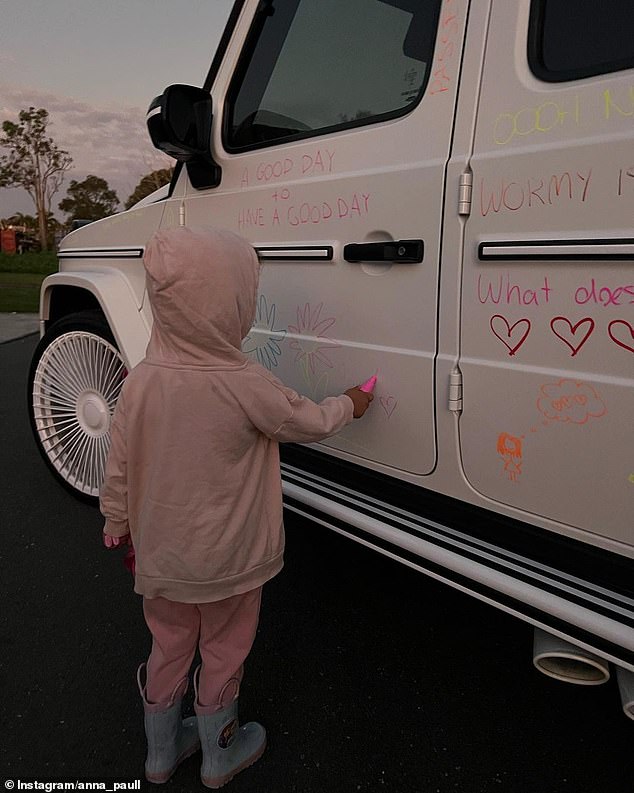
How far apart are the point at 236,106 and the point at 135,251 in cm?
73

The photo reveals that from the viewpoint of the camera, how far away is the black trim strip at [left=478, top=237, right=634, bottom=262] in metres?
1.40

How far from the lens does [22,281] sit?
21625 millimetres

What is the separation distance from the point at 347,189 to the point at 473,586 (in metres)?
1.14

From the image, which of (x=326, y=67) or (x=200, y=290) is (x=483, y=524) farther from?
(x=326, y=67)

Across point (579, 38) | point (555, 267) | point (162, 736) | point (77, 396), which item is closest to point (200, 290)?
point (555, 267)

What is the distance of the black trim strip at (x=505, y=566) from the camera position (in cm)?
144

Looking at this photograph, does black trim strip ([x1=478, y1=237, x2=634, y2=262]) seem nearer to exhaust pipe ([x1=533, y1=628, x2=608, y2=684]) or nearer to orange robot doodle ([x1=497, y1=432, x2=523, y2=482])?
orange robot doodle ([x1=497, y1=432, x2=523, y2=482])

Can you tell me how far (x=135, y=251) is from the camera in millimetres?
2770

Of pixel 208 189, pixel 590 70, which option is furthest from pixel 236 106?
pixel 590 70

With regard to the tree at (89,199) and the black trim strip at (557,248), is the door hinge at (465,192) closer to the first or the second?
the black trim strip at (557,248)

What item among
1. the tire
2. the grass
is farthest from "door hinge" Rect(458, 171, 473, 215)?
the grass

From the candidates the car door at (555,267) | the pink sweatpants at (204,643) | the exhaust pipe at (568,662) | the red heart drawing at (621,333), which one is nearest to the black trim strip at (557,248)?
the car door at (555,267)

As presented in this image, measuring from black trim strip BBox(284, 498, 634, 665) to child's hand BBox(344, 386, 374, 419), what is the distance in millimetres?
342

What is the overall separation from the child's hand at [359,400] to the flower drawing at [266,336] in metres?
0.41
